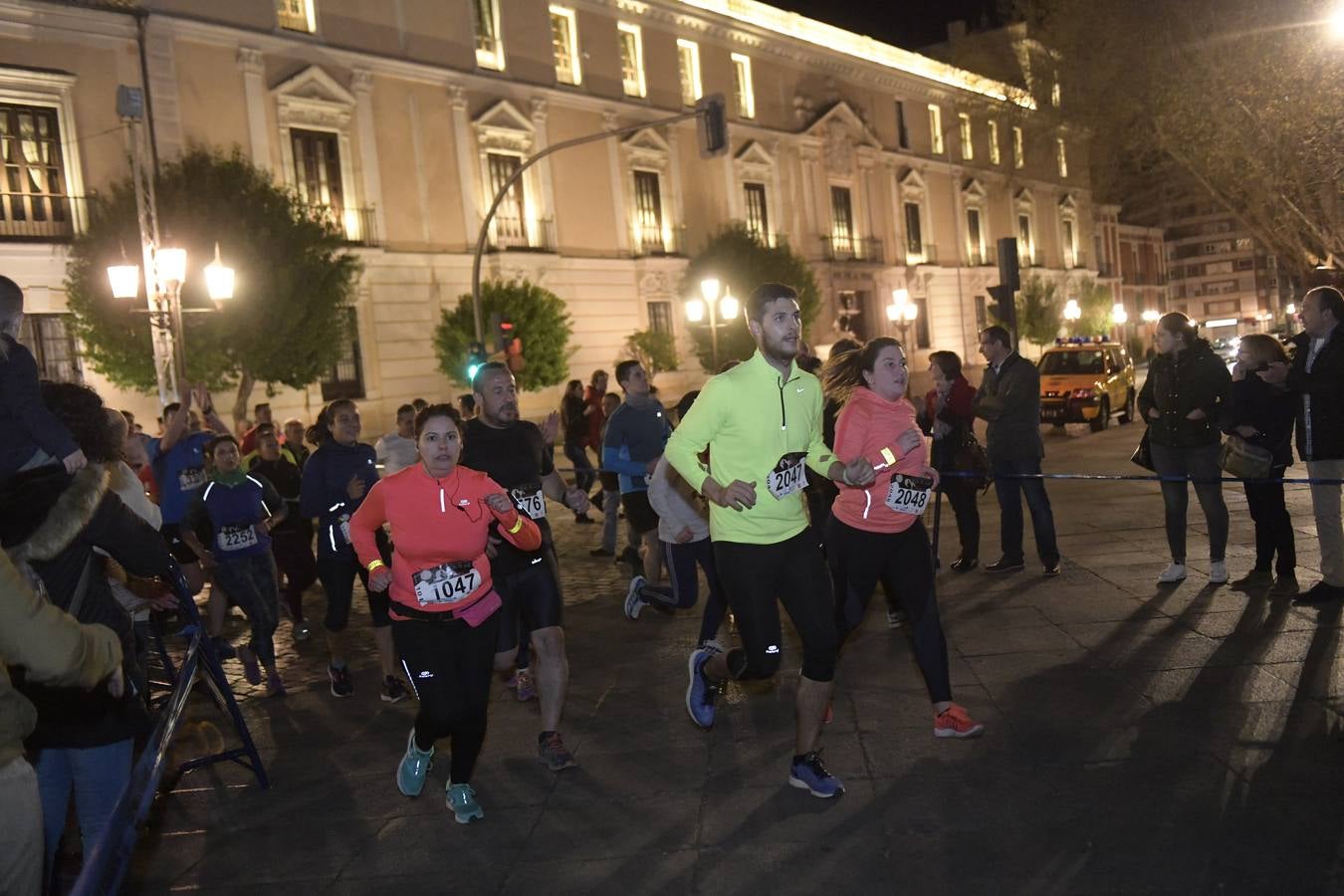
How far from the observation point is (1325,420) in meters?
7.19

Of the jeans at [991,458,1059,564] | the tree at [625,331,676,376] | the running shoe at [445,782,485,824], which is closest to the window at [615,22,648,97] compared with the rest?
the tree at [625,331,676,376]

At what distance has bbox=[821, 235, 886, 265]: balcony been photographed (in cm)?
4153

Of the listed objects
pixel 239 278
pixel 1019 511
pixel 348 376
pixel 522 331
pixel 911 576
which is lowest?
pixel 1019 511

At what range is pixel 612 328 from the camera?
109ft

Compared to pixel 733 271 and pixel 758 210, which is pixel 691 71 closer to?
pixel 758 210

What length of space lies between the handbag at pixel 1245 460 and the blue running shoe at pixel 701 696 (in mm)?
4213

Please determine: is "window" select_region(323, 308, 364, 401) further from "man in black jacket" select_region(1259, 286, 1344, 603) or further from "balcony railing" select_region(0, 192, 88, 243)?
"man in black jacket" select_region(1259, 286, 1344, 603)

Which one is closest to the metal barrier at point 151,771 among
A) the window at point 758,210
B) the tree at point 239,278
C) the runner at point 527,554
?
the runner at point 527,554

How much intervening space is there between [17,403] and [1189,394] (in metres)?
7.05

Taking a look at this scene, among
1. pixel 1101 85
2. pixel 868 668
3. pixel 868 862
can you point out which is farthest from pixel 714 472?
pixel 1101 85

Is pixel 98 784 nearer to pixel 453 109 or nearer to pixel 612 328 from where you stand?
pixel 453 109

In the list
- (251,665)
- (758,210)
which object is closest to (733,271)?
(758,210)

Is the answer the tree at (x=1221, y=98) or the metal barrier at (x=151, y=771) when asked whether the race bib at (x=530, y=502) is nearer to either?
the metal barrier at (x=151, y=771)

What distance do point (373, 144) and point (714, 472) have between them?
24557 mm
